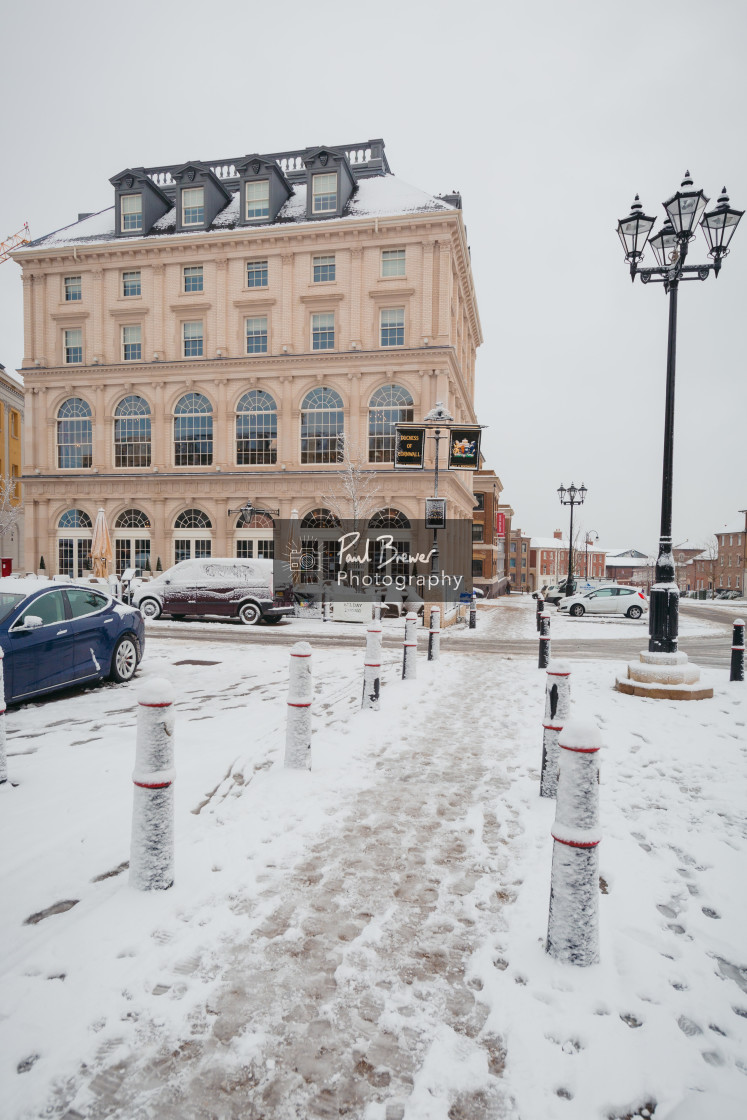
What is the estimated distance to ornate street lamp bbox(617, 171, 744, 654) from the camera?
841cm

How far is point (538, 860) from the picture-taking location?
384 cm

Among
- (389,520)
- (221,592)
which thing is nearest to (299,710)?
(221,592)

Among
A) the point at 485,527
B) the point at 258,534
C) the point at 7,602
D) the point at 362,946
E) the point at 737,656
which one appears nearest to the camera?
the point at 362,946

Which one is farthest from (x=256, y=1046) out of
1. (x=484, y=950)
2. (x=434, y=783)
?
(x=434, y=783)

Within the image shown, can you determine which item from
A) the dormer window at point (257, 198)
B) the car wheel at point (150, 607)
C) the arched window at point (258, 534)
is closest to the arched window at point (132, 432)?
the arched window at point (258, 534)

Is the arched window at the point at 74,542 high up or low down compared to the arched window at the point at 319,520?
down

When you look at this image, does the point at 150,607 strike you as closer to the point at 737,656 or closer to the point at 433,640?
the point at 433,640

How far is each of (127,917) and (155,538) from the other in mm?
31399

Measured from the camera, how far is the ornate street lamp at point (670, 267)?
8.41 m

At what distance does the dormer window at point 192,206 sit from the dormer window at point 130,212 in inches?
115

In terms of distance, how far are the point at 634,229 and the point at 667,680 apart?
6.61m

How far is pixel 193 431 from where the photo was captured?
32.3m

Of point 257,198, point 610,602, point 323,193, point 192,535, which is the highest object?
point 257,198

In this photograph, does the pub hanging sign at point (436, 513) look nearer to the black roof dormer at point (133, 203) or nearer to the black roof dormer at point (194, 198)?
the black roof dormer at point (194, 198)
